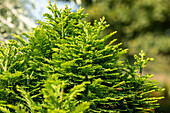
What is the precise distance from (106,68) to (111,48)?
0.21 metres

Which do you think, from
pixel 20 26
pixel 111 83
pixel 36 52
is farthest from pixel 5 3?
pixel 111 83

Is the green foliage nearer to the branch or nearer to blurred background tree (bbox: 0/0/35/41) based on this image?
blurred background tree (bbox: 0/0/35/41)

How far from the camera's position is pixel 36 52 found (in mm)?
1406

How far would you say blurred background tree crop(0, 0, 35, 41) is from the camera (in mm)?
7503

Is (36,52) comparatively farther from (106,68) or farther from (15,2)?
(15,2)

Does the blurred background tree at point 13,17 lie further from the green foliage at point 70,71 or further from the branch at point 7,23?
the green foliage at point 70,71

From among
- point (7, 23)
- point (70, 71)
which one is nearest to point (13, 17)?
point (7, 23)

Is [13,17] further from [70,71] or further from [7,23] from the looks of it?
[70,71]

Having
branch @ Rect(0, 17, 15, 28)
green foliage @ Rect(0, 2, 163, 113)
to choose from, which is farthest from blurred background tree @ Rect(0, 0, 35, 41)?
green foliage @ Rect(0, 2, 163, 113)

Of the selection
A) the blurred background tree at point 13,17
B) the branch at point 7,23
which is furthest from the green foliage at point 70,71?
the branch at point 7,23

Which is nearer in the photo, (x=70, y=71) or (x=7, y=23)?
(x=70, y=71)

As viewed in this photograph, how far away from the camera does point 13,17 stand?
775cm

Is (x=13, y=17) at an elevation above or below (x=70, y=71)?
above

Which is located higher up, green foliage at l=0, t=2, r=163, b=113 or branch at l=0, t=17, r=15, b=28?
branch at l=0, t=17, r=15, b=28
